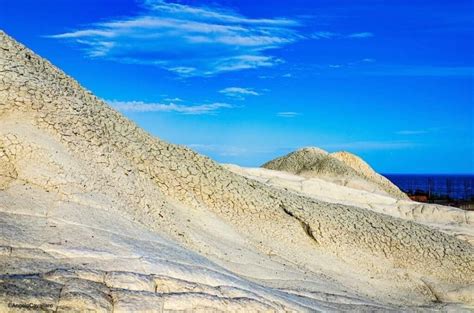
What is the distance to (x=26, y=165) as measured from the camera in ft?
23.3

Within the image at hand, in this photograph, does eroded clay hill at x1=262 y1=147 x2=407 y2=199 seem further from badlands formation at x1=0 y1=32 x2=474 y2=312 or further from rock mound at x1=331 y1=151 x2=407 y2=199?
badlands formation at x1=0 y1=32 x2=474 y2=312

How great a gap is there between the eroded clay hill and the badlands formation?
8.22 m

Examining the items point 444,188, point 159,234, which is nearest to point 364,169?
point 159,234

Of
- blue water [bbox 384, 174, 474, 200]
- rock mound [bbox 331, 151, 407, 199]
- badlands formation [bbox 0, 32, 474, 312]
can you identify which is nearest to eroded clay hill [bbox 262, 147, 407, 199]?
rock mound [bbox 331, 151, 407, 199]

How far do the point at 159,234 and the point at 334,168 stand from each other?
49.2ft

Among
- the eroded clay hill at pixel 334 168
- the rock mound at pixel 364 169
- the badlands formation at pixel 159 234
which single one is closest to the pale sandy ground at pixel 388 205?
the badlands formation at pixel 159 234

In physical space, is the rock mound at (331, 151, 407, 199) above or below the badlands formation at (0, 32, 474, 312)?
above

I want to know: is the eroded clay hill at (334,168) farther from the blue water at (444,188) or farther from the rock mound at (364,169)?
the blue water at (444,188)

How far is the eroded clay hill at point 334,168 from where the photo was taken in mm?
20844

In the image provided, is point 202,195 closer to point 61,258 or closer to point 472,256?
point 61,258

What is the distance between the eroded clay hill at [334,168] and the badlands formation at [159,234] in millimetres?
8218

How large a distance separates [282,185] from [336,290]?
6.53 meters

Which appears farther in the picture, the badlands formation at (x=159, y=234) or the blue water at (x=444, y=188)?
the blue water at (x=444, y=188)

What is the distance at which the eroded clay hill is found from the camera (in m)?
20.8
